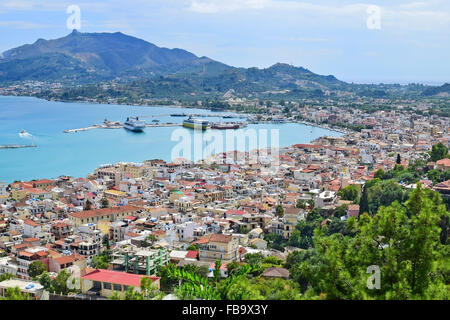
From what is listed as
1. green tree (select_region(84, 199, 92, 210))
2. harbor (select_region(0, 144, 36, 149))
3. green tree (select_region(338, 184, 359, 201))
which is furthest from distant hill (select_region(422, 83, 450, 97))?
green tree (select_region(84, 199, 92, 210))

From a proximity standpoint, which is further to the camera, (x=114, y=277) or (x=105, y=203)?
(x=105, y=203)

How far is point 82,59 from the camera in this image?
46.0 metres

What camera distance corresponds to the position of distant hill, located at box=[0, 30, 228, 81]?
41.0m

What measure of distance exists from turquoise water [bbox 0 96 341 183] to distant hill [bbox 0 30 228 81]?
33.7 ft

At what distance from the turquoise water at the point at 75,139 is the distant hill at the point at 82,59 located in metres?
10.3

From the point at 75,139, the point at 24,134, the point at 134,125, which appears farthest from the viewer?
the point at 134,125

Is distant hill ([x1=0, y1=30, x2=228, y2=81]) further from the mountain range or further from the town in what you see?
the town

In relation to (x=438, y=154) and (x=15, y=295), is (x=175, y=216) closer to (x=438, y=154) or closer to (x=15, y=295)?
(x=15, y=295)

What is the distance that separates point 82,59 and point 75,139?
29.1 meters

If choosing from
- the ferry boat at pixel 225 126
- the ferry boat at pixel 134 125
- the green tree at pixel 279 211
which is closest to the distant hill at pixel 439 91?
the ferry boat at pixel 225 126

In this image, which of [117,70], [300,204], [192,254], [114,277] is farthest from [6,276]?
[117,70]

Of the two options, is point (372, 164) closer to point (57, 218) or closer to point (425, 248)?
point (57, 218)

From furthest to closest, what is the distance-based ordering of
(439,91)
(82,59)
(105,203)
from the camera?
(82,59) → (439,91) → (105,203)

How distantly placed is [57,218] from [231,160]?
5.84 metres
